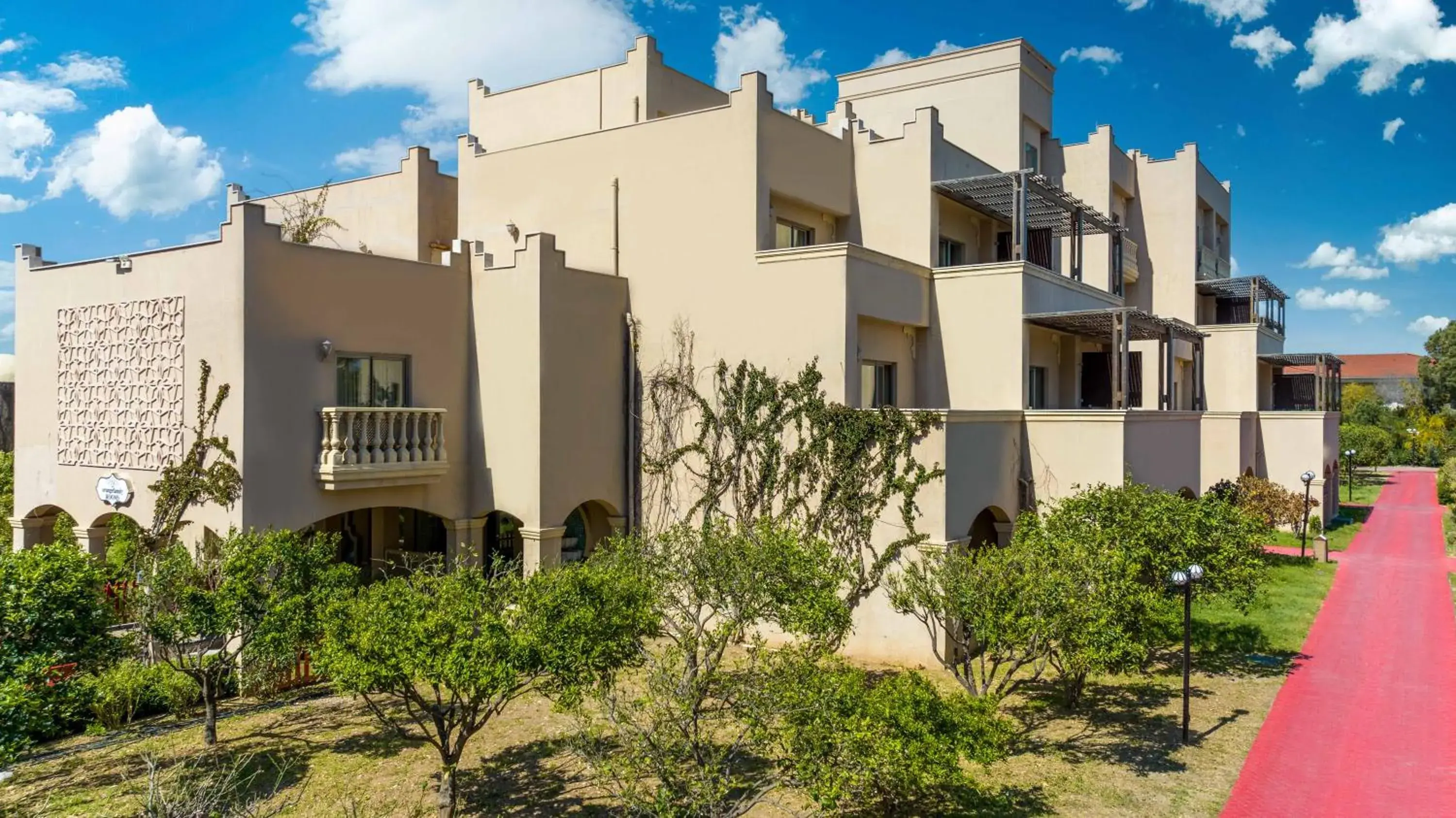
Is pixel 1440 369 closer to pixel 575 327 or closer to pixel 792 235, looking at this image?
pixel 792 235

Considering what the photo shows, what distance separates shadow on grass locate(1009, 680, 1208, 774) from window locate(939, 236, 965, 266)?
11419 mm

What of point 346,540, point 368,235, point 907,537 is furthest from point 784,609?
point 368,235

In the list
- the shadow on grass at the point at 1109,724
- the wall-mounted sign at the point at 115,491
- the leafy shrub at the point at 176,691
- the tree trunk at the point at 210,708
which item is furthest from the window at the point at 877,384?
the wall-mounted sign at the point at 115,491

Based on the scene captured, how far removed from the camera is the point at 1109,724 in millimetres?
14844

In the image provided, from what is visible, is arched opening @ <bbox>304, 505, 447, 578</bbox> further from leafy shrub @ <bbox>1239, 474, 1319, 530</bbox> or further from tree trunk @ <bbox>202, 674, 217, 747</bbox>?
leafy shrub @ <bbox>1239, 474, 1319, 530</bbox>

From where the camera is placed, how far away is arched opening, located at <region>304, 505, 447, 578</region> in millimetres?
22719

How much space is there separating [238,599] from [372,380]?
6.74 metres

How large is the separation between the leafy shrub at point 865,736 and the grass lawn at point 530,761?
143 centimetres

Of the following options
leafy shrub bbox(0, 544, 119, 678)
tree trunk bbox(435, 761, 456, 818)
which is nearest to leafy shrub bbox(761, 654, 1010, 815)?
tree trunk bbox(435, 761, 456, 818)

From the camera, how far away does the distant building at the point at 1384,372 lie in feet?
337

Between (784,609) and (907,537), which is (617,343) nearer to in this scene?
(907,537)

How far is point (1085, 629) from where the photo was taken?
12617 millimetres

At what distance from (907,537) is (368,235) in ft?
52.9

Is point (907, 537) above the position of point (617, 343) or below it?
below
